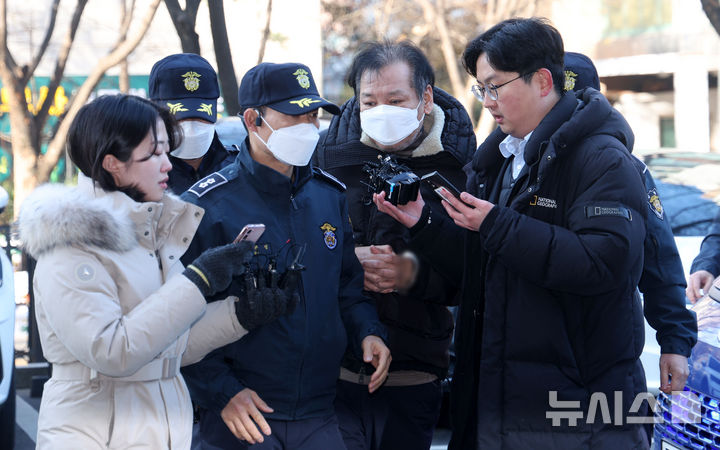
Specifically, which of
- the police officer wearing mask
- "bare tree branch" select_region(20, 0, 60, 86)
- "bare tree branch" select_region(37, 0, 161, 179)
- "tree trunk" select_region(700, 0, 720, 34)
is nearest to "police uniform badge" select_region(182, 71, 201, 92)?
the police officer wearing mask

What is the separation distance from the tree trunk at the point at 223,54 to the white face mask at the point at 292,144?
308 cm

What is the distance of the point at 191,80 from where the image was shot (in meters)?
4.18

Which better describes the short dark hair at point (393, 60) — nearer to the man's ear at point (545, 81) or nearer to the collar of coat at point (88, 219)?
the man's ear at point (545, 81)

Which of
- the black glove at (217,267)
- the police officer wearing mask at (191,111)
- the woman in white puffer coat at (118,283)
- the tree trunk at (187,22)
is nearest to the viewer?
the woman in white puffer coat at (118,283)

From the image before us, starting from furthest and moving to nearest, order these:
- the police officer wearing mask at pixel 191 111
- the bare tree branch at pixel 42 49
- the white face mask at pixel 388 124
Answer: the bare tree branch at pixel 42 49 → the police officer wearing mask at pixel 191 111 → the white face mask at pixel 388 124

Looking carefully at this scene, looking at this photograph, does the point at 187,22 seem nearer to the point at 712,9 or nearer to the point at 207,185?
the point at 207,185

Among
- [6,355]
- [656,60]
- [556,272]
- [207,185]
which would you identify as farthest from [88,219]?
[656,60]

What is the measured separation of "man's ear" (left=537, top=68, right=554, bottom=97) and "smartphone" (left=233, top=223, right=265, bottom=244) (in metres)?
1.11

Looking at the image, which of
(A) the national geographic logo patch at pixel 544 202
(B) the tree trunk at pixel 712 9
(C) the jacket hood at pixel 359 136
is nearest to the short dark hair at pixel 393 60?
(C) the jacket hood at pixel 359 136

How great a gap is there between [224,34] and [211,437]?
12.5ft

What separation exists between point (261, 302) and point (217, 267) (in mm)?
224

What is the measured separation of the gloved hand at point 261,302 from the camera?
2.59 meters

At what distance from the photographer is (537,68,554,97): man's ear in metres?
2.99

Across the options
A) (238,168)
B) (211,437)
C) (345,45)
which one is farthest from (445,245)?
(345,45)
